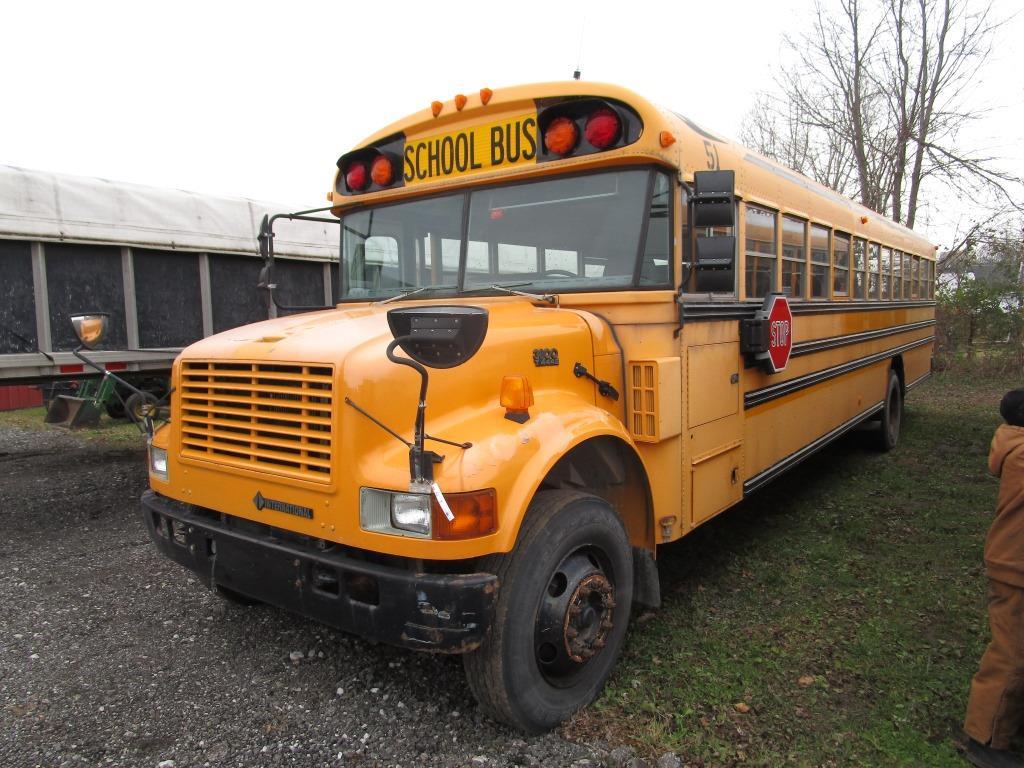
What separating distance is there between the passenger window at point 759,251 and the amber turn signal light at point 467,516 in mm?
2379

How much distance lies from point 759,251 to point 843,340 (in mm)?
2059

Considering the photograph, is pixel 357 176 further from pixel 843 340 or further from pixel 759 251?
pixel 843 340

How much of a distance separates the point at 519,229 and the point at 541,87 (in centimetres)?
63

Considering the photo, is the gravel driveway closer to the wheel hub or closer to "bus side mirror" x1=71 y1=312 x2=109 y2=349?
the wheel hub

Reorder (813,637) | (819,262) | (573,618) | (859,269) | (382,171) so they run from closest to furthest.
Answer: (573,618) < (813,637) < (382,171) < (819,262) < (859,269)

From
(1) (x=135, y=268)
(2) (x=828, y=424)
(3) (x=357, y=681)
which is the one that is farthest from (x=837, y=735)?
(1) (x=135, y=268)

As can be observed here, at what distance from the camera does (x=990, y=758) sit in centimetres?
237

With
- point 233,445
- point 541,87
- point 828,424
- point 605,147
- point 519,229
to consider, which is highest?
point 541,87

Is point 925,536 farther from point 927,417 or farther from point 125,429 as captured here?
point 125,429

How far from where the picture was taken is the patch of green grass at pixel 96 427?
29.4 ft

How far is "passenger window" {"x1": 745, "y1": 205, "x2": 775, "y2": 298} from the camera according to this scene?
3885 mm

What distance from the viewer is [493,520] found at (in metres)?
2.20

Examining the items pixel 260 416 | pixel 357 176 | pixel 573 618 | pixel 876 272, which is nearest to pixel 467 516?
pixel 573 618

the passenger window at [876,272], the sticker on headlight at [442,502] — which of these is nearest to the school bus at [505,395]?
Answer: the sticker on headlight at [442,502]
